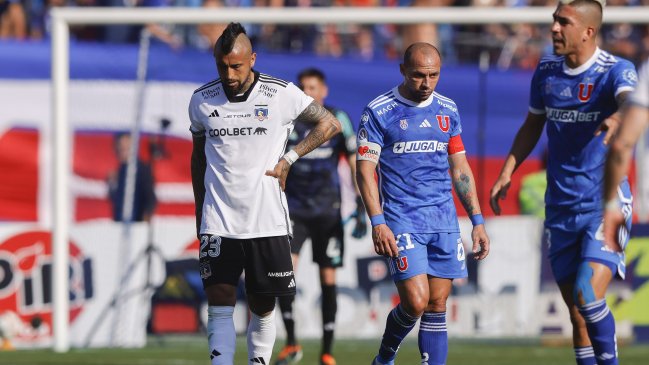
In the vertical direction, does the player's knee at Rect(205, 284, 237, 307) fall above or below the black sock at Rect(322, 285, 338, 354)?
above

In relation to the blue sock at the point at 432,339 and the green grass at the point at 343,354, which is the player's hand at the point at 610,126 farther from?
the green grass at the point at 343,354

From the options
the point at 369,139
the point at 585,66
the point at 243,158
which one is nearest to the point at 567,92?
the point at 585,66

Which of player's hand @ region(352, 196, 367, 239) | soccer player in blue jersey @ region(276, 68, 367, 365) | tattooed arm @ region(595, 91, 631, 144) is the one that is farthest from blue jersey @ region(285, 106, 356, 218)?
tattooed arm @ region(595, 91, 631, 144)

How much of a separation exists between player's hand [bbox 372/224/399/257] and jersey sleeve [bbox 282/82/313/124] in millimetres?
944

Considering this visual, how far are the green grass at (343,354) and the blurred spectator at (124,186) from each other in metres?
1.55

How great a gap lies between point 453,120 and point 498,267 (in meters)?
6.40

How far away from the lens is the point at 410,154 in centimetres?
869

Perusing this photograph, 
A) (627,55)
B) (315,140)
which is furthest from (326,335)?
(627,55)

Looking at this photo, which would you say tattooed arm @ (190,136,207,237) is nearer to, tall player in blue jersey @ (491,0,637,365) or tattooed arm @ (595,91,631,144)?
tall player in blue jersey @ (491,0,637,365)

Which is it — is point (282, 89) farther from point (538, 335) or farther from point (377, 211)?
point (538, 335)

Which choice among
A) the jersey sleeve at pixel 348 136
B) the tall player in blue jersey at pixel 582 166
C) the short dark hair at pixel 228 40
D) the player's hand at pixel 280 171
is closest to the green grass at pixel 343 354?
the jersey sleeve at pixel 348 136

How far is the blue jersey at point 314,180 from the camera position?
39.5 feet

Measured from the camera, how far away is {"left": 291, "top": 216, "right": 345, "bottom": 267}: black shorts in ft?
39.4

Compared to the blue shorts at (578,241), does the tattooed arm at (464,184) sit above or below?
above
